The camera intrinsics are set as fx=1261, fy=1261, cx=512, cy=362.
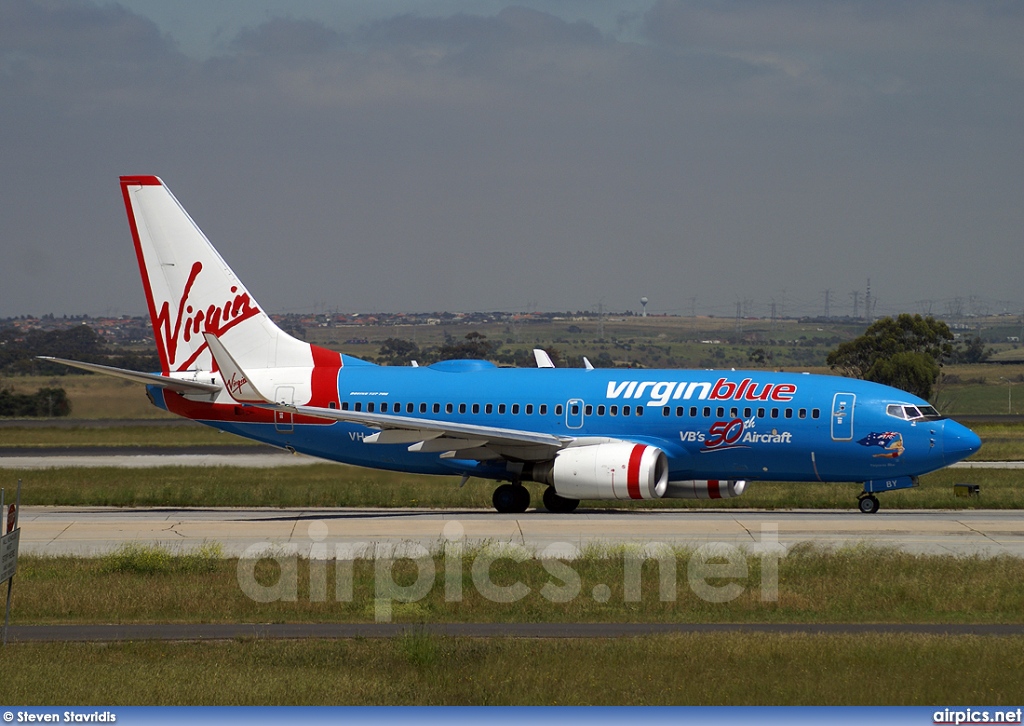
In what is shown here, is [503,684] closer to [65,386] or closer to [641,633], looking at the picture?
[641,633]

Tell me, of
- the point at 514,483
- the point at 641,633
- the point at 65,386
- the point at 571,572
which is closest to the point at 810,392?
the point at 514,483

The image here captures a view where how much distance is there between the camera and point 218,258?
39.5 meters

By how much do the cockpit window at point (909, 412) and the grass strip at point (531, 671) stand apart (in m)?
17.1

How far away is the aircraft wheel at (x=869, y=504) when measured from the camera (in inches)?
1411

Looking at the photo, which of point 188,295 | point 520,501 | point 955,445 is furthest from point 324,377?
point 955,445

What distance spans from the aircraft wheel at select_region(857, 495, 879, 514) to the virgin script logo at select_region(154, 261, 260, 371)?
63.5 feet

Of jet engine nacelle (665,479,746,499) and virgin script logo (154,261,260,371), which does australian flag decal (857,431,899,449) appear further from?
virgin script logo (154,261,260,371)

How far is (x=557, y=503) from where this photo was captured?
121 feet

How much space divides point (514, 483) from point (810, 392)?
8826 mm

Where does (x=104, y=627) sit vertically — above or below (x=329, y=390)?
below

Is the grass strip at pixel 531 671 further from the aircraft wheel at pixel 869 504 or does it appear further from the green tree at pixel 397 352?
the green tree at pixel 397 352

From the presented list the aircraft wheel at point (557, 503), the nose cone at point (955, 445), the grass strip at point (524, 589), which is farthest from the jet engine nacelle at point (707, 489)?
the grass strip at point (524, 589)

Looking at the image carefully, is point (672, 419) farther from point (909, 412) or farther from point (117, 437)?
point (117, 437)

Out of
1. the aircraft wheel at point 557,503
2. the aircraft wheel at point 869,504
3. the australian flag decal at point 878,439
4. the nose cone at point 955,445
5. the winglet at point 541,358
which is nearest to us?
the nose cone at point 955,445
